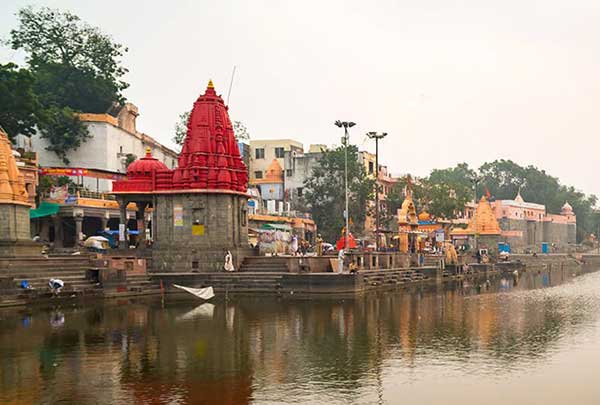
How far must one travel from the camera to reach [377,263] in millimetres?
43656

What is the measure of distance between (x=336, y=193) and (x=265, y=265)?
26.3 metres

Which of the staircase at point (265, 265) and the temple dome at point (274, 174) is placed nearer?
the staircase at point (265, 265)

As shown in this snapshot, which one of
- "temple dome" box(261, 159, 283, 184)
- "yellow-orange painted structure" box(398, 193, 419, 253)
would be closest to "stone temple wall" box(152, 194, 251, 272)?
"yellow-orange painted structure" box(398, 193, 419, 253)

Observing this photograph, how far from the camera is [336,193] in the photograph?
210 feet

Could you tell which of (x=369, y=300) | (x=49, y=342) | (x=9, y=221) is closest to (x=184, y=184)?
(x=9, y=221)

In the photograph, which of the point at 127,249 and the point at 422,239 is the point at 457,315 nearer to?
the point at 127,249

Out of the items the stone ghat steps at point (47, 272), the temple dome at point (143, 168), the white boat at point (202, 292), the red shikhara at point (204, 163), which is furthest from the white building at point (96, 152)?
the white boat at point (202, 292)

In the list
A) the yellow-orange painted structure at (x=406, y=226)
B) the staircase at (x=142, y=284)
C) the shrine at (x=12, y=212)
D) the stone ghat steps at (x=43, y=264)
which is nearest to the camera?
the stone ghat steps at (x=43, y=264)

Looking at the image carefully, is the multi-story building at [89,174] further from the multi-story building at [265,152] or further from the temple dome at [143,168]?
the multi-story building at [265,152]

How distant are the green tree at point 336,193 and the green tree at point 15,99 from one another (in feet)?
84.7

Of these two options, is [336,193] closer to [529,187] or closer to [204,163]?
[204,163]

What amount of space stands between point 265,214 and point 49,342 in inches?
1593

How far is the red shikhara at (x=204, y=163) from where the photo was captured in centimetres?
3841

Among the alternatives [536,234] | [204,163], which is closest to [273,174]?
[204,163]
